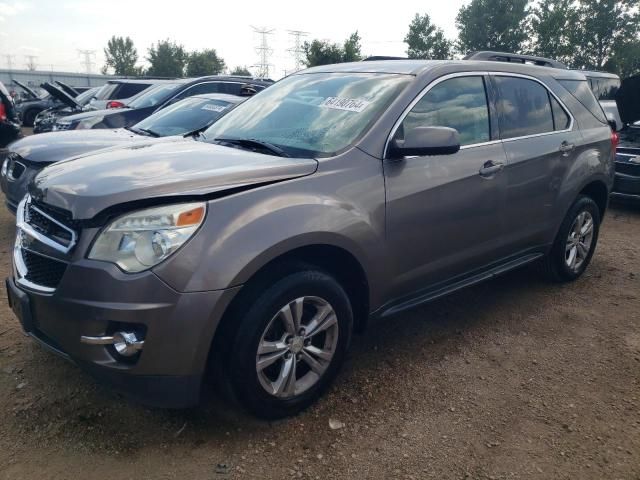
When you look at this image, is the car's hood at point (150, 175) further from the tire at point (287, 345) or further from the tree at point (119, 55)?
the tree at point (119, 55)

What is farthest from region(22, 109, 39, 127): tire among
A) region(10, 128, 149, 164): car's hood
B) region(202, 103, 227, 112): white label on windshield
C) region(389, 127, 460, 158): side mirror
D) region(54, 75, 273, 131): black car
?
region(389, 127, 460, 158): side mirror

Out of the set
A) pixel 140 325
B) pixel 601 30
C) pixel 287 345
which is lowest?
pixel 287 345

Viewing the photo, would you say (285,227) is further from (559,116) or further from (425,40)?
(425,40)

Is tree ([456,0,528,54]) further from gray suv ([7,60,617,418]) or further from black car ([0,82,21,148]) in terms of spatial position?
gray suv ([7,60,617,418])

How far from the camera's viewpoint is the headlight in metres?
2.15

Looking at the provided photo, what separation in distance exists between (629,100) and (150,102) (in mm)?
7464

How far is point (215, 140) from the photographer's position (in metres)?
3.31

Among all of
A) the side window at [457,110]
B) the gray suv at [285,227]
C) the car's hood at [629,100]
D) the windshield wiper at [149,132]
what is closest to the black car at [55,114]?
the windshield wiper at [149,132]

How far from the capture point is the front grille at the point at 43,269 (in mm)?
2314

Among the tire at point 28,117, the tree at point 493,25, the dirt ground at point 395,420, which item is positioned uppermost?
the tree at point 493,25

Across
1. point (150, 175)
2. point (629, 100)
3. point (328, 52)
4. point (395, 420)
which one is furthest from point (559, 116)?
point (328, 52)

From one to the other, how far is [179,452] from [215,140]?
1.83m

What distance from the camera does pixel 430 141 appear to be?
279 cm

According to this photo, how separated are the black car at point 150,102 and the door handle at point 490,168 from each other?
12.1 feet
